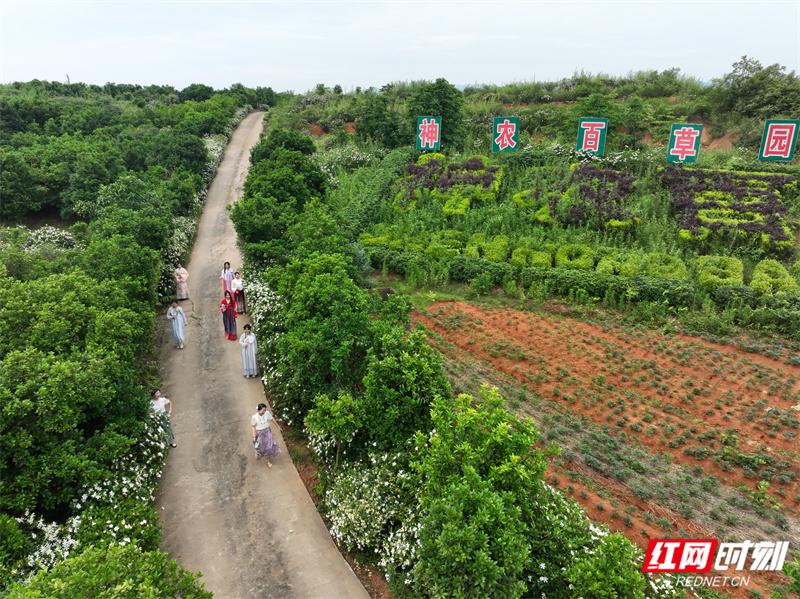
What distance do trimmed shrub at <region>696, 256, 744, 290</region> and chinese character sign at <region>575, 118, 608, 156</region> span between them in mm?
7402

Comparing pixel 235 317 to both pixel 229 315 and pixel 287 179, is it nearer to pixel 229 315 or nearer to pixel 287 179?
pixel 229 315

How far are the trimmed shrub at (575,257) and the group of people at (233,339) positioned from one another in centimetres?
892

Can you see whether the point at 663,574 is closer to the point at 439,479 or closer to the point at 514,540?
the point at 514,540

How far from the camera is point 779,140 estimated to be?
16766 millimetres

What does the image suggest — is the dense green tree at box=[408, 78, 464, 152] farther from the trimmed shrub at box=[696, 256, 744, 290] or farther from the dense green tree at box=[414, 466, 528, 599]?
the dense green tree at box=[414, 466, 528, 599]

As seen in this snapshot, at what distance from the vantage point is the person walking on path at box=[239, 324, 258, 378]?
9531mm

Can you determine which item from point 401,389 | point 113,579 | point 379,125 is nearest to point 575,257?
point 401,389

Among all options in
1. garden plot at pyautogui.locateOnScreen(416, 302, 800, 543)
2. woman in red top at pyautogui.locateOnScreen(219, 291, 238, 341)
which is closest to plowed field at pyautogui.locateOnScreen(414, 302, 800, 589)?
garden plot at pyautogui.locateOnScreen(416, 302, 800, 543)

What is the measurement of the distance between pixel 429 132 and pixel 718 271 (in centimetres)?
1338

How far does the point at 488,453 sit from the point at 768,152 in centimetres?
1799

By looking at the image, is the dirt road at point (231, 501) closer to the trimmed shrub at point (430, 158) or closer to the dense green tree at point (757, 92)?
the trimmed shrub at point (430, 158)

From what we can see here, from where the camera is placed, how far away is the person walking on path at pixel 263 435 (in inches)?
304

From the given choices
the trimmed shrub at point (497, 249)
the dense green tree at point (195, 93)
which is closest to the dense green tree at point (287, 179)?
the trimmed shrub at point (497, 249)

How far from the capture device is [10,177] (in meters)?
16.5
